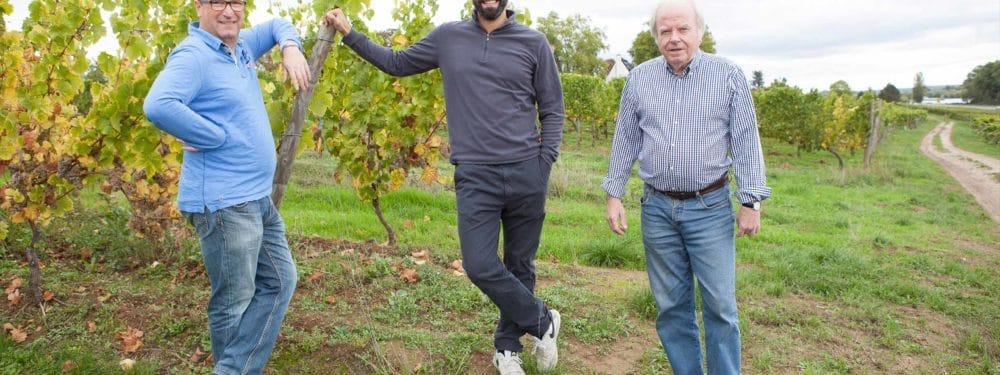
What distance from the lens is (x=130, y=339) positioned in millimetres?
3553

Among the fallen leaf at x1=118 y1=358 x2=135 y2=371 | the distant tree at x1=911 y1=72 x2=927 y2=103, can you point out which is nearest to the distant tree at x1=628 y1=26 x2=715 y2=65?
the fallen leaf at x1=118 y1=358 x2=135 y2=371

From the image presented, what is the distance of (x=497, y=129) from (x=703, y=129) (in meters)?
0.85

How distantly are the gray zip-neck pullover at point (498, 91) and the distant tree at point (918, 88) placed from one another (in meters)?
124

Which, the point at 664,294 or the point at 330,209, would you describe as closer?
the point at 664,294

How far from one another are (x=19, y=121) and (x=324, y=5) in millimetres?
1831

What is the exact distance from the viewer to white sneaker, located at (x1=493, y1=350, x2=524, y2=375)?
3266 mm

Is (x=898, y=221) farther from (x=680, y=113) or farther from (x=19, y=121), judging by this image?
(x=19, y=121)

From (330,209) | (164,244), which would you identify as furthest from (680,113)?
(330,209)

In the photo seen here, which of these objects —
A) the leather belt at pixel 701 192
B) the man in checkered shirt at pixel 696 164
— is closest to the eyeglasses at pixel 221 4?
the man in checkered shirt at pixel 696 164

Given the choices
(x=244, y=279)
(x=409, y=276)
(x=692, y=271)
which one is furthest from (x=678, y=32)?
(x=409, y=276)

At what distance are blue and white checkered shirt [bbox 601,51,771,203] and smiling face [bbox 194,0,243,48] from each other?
166 cm

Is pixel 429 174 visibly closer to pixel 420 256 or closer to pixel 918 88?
pixel 420 256

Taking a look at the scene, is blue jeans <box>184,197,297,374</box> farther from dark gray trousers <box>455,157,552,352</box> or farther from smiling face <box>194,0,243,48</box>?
dark gray trousers <box>455,157,552,352</box>

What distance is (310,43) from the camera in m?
4.21
